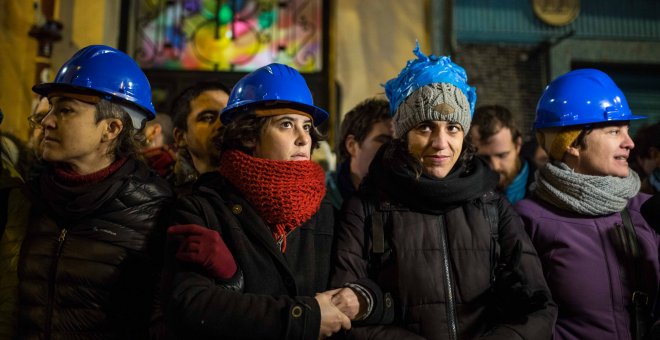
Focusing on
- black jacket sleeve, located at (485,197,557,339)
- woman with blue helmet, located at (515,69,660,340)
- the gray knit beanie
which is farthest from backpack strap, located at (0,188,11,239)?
woman with blue helmet, located at (515,69,660,340)

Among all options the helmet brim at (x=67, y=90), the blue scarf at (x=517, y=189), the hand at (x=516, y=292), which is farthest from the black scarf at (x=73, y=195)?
the blue scarf at (x=517, y=189)

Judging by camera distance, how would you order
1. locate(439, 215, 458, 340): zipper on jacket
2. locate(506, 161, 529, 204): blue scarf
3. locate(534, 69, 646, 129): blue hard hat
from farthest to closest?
locate(506, 161, 529, 204): blue scarf
locate(534, 69, 646, 129): blue hard hat
locate(439, 215, 458, 340): zipper on jacket

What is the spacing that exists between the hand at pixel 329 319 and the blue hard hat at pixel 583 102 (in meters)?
1.64

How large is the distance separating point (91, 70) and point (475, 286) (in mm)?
2044

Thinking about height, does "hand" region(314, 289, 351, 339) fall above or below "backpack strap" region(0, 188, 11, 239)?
below

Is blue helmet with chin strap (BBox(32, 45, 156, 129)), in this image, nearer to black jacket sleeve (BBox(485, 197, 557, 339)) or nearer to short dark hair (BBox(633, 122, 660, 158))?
black jacket sleeve (BBox(485, 197, 557, 339))

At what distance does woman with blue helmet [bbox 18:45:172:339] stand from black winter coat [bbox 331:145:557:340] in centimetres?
95

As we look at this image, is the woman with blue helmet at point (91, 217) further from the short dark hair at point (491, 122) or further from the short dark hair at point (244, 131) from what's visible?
the short dark hair at point (491, 122)

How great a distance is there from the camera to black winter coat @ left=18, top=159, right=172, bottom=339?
2.24 meters

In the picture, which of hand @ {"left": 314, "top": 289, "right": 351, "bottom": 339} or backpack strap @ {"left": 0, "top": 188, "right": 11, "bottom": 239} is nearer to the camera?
hand @ {"left": 314, "top": 289, "right": 351, "bottom": 339}

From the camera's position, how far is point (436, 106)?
2.43 metres

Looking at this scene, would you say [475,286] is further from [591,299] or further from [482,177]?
[591,299]

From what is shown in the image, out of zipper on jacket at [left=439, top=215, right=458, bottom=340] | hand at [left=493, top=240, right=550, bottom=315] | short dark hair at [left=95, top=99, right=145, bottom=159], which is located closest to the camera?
hand at [left=493, top=240, right=550, bottom=315]

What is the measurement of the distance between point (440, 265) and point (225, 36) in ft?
21.7
